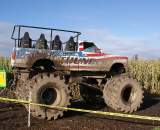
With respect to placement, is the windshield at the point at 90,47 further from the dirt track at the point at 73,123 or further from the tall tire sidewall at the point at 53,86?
the dirt track at the point at 73,123

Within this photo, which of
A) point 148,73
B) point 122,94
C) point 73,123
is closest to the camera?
point 73,123

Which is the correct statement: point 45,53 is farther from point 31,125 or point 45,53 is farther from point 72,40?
point 31,125

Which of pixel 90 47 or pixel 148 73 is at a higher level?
pixel 90 47

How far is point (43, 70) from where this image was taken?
15.1 m

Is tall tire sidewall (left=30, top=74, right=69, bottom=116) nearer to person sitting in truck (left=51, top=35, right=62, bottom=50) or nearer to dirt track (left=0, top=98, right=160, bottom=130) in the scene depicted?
Result: dirt track (left=0, top=98, right=160, bottom=130)

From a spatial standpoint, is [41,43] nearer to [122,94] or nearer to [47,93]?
[47,93]

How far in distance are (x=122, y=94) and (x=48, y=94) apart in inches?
127

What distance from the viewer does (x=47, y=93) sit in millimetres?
14242

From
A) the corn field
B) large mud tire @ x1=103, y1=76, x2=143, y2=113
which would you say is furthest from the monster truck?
the corn field

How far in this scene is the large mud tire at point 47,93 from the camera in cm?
1330

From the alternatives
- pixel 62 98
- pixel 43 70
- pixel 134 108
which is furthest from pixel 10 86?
pixel 134 108

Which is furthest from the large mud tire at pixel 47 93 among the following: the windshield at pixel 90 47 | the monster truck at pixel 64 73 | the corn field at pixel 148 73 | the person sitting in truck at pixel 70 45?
the corn field at pixel 148 73

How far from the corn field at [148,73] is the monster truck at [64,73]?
8.99 metres

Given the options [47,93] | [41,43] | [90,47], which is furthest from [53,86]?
[90,47]
